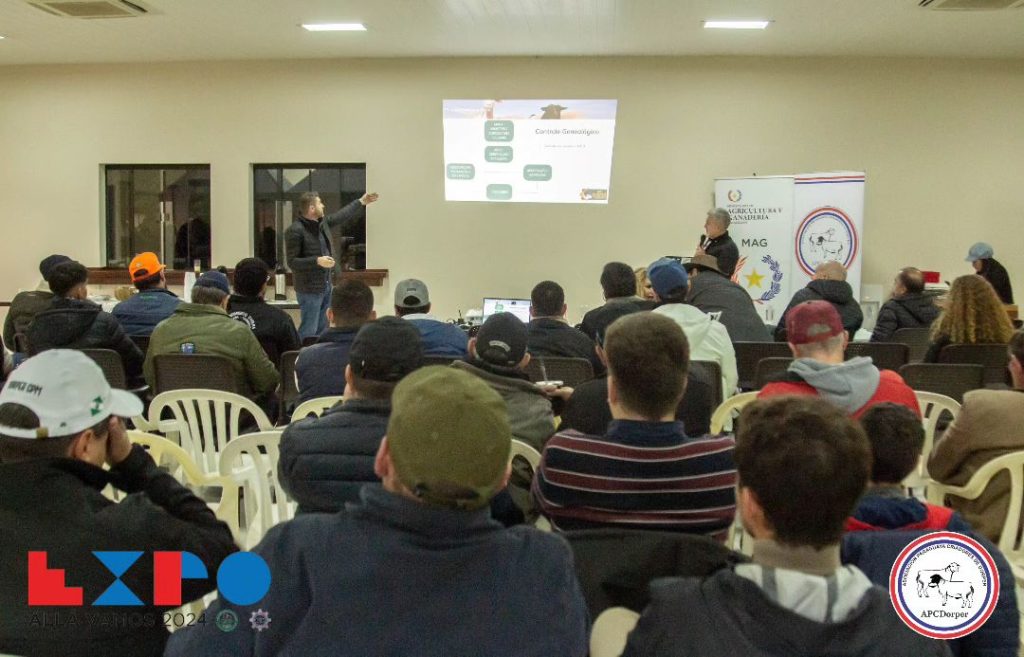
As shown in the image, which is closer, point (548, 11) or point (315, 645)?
point (315, 645)

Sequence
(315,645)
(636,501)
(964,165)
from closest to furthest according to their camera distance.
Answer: (315,645) < (636,501) < (964,165)

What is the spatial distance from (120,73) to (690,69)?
580cm

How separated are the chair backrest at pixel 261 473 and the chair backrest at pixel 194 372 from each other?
1.11 m

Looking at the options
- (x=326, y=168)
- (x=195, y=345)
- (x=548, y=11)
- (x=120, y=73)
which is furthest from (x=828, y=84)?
(x=120, y=73)

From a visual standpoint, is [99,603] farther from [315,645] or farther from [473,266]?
[473,266]

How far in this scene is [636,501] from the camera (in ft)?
5.66

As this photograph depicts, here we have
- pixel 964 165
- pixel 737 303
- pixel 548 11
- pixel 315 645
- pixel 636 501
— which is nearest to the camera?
pixel 315 645

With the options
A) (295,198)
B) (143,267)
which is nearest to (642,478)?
(143,267)

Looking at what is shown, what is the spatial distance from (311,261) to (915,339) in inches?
187

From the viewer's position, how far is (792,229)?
25.5 feet

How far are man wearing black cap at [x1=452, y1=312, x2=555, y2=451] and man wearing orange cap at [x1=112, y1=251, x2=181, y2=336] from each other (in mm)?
2934

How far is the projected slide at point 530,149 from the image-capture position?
8.17 meters

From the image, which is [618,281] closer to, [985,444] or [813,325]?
[813,325]

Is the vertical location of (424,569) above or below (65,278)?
below
